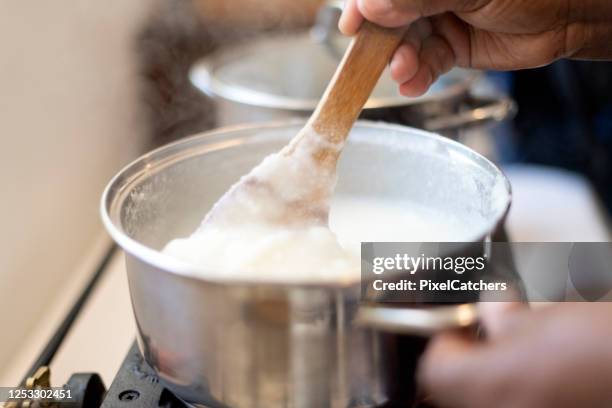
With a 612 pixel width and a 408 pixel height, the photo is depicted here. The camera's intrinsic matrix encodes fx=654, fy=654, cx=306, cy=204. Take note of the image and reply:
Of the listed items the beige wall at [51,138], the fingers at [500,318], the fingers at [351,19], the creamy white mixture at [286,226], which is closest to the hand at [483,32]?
the fingers at [351,19]

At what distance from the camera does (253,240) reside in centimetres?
49

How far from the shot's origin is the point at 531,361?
345 mm

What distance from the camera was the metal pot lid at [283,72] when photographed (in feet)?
2.91

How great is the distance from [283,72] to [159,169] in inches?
20.8

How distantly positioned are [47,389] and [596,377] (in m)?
0.36

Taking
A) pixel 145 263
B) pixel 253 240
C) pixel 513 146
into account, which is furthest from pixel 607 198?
pixel 145 263

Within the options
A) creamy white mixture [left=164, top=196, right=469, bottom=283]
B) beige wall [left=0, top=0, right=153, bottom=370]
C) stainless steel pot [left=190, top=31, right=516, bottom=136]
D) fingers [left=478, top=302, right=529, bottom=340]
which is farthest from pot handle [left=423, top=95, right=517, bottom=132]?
beige wall [left=0, top=0, right=153, bottom=370]

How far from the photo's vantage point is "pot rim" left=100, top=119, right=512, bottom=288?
1.16 feet

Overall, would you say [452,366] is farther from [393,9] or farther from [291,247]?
[393,9]

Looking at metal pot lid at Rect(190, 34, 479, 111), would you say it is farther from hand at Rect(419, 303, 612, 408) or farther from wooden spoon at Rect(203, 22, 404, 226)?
hand at Rect(419, 303, 612, 408)

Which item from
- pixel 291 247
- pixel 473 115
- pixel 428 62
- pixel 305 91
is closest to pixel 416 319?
pixel 291 247

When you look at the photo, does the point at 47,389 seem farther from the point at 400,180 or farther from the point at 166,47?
the point at 166,47

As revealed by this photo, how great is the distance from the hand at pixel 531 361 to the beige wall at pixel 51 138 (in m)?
0.63

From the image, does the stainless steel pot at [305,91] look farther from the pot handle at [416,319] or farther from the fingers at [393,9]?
the pot handle at [416,319]
